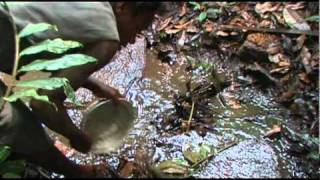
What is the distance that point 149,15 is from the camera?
189cm

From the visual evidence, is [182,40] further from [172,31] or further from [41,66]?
[41,66]

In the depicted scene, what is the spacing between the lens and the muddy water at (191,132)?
2.36 meters

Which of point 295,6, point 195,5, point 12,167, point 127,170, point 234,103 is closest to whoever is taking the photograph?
point 12,167

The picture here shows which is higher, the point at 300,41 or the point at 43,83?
the point at 43,83

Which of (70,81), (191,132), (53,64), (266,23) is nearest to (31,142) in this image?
(70,81)

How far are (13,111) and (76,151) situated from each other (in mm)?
573

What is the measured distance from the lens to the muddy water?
7.75ft

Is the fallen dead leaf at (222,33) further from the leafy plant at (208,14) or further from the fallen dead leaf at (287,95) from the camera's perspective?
the fallen dead leaf at (287,95)

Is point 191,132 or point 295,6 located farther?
point 295,6

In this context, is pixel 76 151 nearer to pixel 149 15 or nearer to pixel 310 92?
pixel 149 15

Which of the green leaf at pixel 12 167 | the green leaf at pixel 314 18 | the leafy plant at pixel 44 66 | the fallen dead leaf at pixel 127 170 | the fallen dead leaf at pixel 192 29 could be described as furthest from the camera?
the fallen dead leaf at pixel 192 29

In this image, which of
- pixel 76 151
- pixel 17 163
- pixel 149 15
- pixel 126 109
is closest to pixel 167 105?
pixel 126 109

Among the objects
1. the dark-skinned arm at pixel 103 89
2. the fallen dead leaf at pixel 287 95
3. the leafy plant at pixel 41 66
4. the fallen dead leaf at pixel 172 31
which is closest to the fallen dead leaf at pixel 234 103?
the fallen dead leaf at pixel 287 95

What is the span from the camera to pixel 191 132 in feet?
8.54
